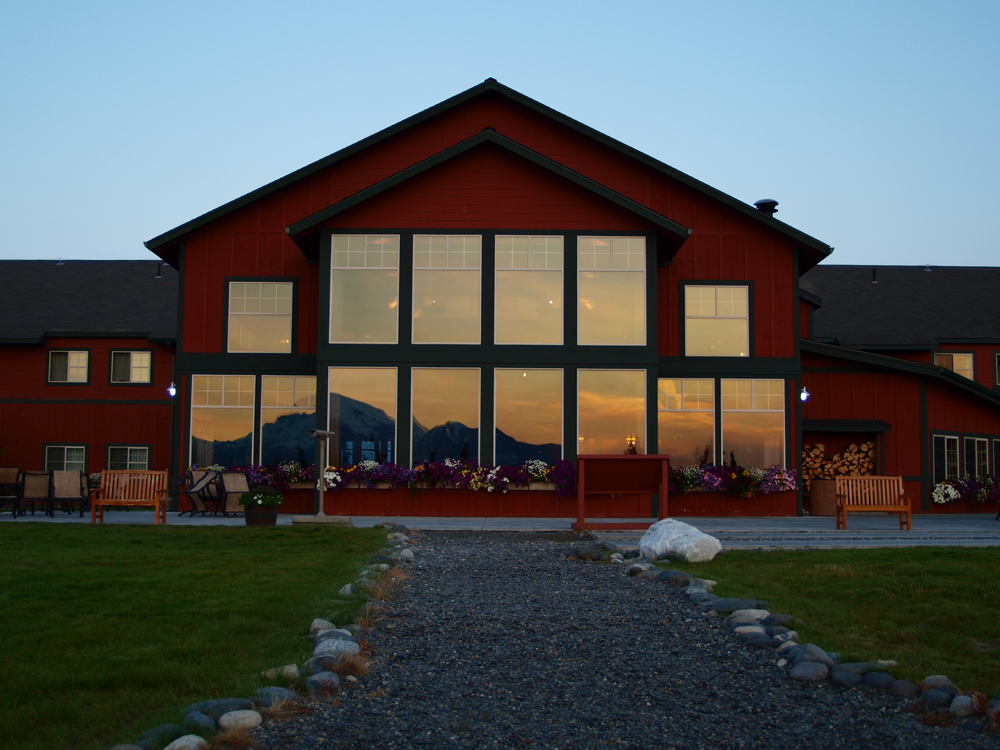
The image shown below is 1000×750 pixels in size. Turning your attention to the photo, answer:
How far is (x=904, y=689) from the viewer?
4.97m

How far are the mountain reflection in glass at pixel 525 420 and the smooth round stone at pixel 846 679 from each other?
12148mm

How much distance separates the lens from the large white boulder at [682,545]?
993 centimetres

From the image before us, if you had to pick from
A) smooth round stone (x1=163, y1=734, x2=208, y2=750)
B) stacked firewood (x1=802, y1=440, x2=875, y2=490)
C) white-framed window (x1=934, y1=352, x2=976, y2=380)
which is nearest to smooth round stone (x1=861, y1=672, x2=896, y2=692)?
smooth round stone (x1=163, y1=734, x2=208, y2=750)

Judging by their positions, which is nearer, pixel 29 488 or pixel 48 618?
pixel 48 618

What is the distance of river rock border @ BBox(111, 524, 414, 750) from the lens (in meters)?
4.01

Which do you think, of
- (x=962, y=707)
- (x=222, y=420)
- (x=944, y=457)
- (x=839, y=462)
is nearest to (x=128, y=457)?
(x=222, y=420)

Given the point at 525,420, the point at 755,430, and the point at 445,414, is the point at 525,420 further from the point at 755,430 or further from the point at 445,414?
the point at 755,430

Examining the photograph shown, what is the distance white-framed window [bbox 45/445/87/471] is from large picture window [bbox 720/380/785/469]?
1741cm

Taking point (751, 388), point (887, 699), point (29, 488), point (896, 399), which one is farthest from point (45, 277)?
point (887, 699)

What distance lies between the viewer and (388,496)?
17266 mm

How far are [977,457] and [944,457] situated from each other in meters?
1.74

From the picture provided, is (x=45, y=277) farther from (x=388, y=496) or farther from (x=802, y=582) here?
(x=802, y=582)

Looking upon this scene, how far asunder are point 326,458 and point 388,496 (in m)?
1.34

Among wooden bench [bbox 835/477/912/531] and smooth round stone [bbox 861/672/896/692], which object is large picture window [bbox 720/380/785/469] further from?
smooth round stone [bbox 861/672/896/692]
